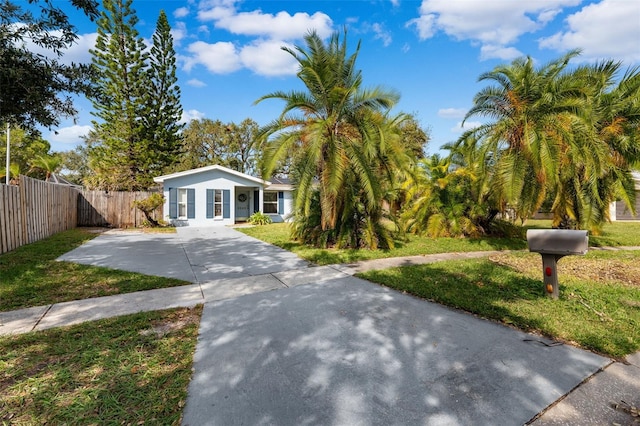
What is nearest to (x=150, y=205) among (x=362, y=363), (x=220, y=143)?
(x=362, y=363)

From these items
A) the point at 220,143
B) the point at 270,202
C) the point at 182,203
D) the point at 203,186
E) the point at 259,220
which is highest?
the point at 220,143

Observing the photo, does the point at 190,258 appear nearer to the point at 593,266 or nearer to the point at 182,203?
the point at 593,266

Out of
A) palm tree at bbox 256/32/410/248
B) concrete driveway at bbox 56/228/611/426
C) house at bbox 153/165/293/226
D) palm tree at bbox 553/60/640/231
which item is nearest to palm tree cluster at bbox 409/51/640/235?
palm tree at bbox 553/60/640/231

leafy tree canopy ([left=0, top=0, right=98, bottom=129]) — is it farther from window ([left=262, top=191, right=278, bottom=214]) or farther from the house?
window ([left=262, top=191, right=278, bottom=214])

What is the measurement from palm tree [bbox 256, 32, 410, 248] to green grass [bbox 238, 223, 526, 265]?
2.12ft

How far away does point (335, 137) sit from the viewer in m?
8.06

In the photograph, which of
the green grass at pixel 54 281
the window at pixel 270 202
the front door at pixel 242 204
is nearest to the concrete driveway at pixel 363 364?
the green grass at pixel 54 281

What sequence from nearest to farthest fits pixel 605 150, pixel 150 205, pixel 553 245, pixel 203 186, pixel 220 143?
pixel 553 245 → pixel 605 150 → pixel 150 205 → pixel 203 186 → pixel 220 143

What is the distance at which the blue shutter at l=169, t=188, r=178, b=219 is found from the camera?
16.5 metres

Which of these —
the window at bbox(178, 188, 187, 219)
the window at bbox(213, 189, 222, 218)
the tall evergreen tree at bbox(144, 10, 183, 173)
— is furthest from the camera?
the tall evergreen tree at bbox(144, 10, 183, 173)

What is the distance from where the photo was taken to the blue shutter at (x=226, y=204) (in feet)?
58.1

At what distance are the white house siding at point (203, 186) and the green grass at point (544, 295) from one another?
13.4 meters

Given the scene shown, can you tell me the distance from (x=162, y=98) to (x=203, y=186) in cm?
894

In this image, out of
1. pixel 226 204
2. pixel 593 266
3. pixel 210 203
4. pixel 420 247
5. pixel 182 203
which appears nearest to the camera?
pixel 593 266
